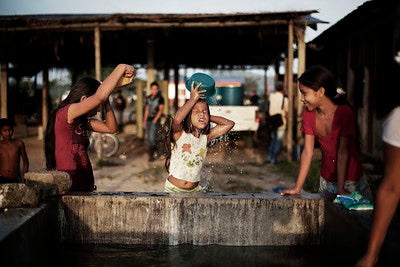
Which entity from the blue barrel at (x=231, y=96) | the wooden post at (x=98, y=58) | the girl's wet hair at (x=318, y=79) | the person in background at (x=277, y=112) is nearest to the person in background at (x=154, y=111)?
the wooden post at (x=98, y=58)

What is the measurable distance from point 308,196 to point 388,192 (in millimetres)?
1777

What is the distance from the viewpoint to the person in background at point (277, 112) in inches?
453

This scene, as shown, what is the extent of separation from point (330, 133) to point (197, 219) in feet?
Answer: 3.99

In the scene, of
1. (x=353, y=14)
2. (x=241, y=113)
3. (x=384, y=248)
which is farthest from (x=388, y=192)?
(x=241, y=113)

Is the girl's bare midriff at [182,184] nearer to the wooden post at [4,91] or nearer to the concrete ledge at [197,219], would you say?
the concrete ledge at [197,219]

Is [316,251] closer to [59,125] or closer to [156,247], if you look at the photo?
[156,247]

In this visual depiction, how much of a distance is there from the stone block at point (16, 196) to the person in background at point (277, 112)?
27.9 ft

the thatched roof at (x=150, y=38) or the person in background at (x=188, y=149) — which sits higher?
the thatched roof at (x=150, y=38)

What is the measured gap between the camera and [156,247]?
387cm

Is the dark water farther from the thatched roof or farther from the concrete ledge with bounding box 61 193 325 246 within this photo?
the thatched roof

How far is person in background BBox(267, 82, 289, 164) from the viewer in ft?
37.8

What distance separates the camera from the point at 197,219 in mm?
3900

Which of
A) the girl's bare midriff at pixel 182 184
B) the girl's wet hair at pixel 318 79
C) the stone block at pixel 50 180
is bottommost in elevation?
the girl's bare midriff at pixel 182 184

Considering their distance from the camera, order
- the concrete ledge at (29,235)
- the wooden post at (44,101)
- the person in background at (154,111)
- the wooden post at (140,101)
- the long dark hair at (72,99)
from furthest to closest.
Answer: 1. the wooden post at (44,101)
2. the wooden post at (140,101)
3. the person in background at (154,111)
4. the long dark hair at (72,99)
5. the concrete ledge at (29,235)
